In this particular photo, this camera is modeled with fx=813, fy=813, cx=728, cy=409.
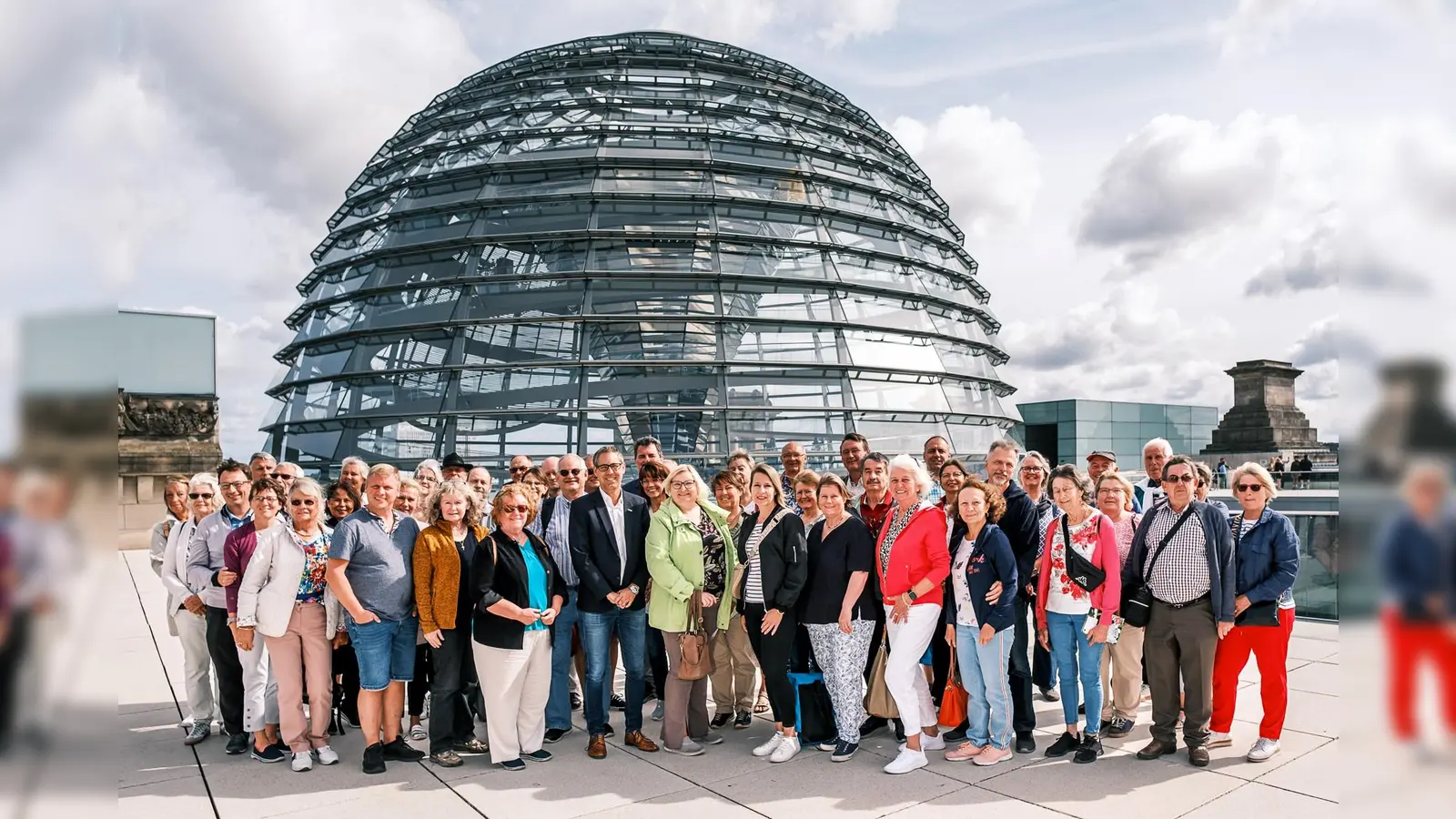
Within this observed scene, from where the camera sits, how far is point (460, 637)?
568 centimetres

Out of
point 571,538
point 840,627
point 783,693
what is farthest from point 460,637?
point 840,627

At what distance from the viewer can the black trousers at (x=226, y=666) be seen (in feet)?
19.2

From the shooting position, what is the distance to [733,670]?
646 centimetres

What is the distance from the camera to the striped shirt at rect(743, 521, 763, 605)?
585 cm

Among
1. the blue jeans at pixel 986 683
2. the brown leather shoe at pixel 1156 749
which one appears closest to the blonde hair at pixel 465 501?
the blue jeans at pixel 986 683

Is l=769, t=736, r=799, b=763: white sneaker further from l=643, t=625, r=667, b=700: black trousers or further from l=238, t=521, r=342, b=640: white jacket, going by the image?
l=238, t=521, r=342, b=640: white jacket

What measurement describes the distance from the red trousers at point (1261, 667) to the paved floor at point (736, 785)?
23 cm

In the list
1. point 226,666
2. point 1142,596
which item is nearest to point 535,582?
point 226,666

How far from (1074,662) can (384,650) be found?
15.5ft

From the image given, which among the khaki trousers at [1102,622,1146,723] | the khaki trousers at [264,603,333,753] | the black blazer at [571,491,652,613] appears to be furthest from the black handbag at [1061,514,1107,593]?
the khaki trousers at [264,603,333,753]

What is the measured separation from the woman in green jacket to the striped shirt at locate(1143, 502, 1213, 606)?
9.65 feet

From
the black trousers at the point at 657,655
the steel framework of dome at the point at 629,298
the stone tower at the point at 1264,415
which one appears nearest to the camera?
the black trousers at the point at 657,655

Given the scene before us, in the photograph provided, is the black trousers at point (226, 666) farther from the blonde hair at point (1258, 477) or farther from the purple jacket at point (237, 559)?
the blonde hair at point (1258, 477)
